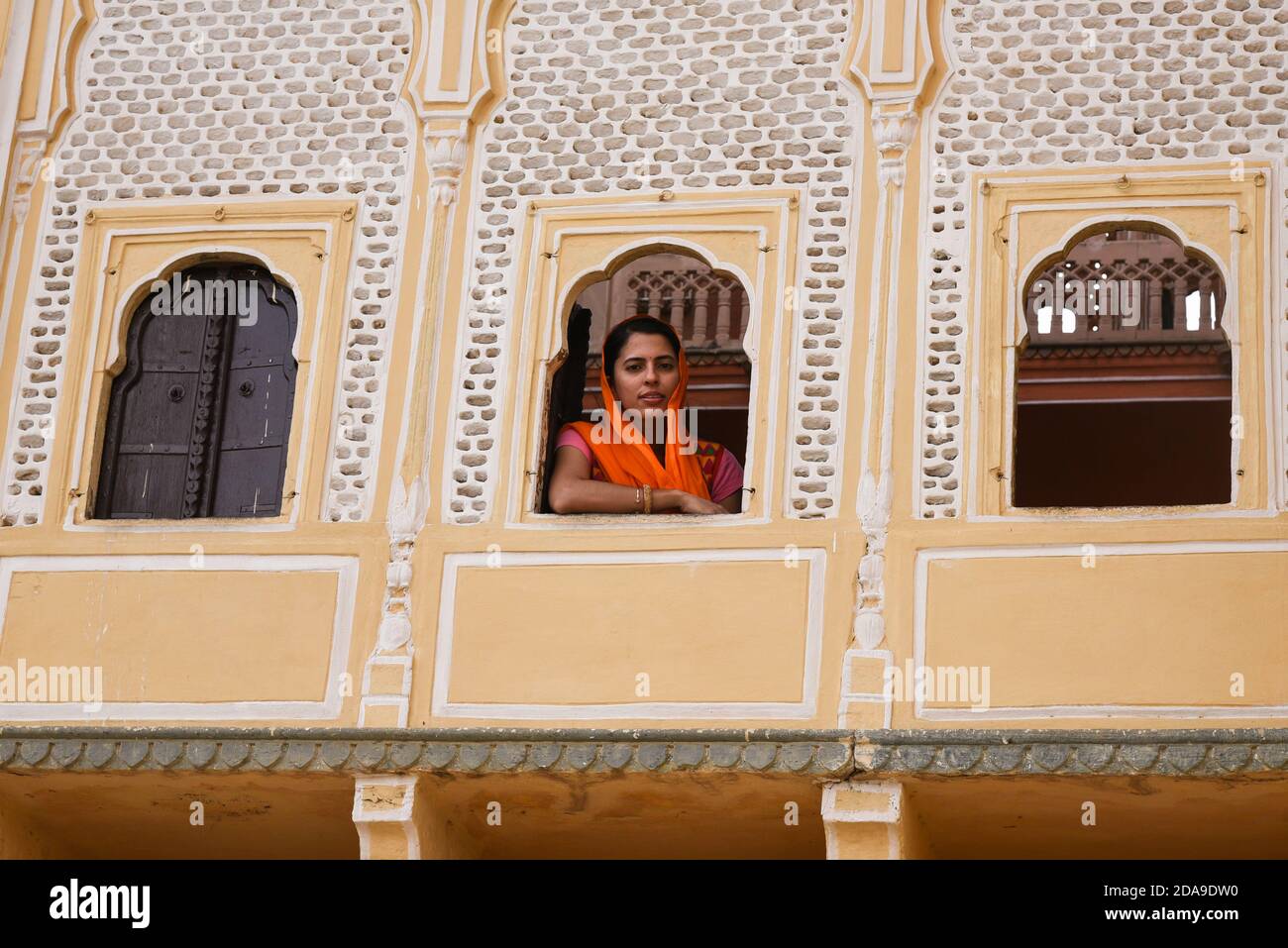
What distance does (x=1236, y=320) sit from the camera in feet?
32.3

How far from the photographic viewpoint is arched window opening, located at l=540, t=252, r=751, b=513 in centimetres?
1395

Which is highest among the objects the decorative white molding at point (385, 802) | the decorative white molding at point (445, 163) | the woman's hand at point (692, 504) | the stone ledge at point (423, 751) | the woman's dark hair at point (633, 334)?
the decorative white molding at point (445, 163)

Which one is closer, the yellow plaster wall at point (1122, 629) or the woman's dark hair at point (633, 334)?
the yellow plaster wall at point (1122, 629)

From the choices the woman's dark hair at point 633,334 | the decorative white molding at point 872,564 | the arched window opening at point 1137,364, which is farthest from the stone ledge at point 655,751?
the arched window opening at point 1137,364

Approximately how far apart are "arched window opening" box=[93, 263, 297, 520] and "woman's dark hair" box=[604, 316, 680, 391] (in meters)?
1.26

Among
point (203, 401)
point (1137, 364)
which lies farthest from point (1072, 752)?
point (1137, 364)

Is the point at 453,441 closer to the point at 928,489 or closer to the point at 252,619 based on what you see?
the point at 252,619

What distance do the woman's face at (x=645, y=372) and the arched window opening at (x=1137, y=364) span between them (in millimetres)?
3531

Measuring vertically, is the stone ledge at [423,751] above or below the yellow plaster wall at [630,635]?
below

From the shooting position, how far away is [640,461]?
1038 cm

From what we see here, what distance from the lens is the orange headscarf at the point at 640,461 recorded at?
10305 millimetres

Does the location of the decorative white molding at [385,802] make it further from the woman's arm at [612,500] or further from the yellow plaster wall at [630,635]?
the woman's arm at [612,500]

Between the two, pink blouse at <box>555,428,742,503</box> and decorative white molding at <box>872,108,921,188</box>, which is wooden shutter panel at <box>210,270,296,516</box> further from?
decorative white molding at <box>872,108,921,188</box>
